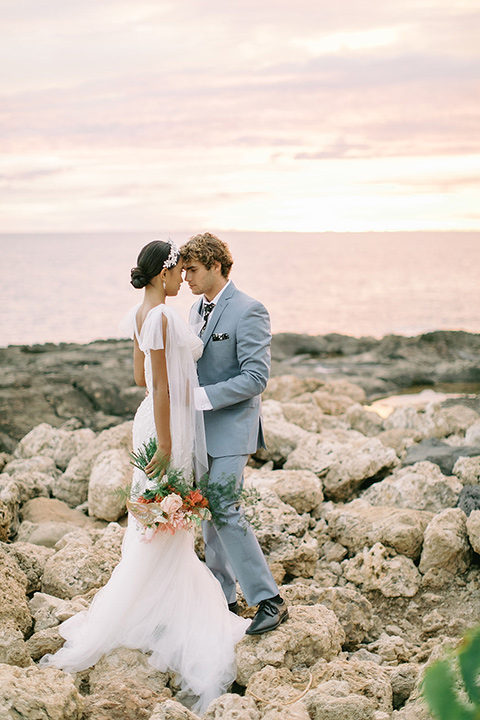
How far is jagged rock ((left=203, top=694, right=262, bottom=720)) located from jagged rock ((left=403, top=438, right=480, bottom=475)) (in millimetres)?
4298

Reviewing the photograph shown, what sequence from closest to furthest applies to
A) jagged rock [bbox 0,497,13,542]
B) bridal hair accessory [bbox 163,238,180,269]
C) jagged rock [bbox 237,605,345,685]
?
jagged rock [bbox 237,605,345,685], bridal hair accessory [bbox 163,238,180,269], jagged rock [bbox 0,497,13,542]

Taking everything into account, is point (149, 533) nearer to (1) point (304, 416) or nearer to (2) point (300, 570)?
(2) point (300, 570)

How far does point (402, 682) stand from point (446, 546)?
163 centimetres

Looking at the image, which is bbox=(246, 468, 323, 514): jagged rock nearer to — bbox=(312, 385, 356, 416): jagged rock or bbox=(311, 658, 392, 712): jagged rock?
bbox=(311, 658, 392, 712): jagged rock

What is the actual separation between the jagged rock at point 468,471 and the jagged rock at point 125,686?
3638mm

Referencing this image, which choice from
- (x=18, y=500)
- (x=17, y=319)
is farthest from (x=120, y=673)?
(x=17, y=319)

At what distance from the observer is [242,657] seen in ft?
12.1

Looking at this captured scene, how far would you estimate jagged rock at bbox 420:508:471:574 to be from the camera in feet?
16.2

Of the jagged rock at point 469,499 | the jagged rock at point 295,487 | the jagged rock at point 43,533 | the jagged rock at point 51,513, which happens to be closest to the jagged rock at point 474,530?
the jagged rock at point 469,499

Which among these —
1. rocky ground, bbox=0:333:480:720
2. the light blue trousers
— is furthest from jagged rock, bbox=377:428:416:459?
the light blue trousers

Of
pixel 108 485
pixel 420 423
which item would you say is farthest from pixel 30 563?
pixel 420 423

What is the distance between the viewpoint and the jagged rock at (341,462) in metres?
6.53

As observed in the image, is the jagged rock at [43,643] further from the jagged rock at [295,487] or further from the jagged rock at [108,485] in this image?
the jagged rock at [295,487]

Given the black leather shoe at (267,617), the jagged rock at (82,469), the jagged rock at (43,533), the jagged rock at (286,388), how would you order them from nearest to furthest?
1. the black leather shoe at (267,617)
2. the jagged rock at (43,533)
3. the jagged rock at (82,469)
4. the jagged rock at (286,388)
